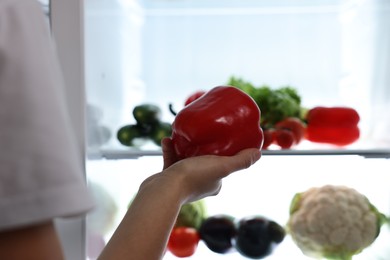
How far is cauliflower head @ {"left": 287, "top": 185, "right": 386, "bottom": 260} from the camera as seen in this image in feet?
4.39

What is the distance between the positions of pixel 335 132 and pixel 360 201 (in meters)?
0.20

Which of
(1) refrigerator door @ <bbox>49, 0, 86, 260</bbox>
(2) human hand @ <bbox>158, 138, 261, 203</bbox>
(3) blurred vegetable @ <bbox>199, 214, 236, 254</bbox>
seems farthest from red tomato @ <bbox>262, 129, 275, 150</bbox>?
(1) refrigerator door @ <bbox>49, 0, 86, 260</bbox>

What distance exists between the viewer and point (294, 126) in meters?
1.36

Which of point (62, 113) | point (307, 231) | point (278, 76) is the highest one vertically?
point (62, 113)

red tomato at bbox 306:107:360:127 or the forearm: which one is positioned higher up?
the forearm

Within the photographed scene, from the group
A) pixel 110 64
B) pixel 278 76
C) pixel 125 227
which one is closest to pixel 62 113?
pixel 125 227

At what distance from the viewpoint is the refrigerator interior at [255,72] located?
1402mm

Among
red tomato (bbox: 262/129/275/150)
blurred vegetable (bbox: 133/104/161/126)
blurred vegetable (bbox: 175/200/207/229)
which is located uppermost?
blurred vegetable (bbox: 133/104/161/126)

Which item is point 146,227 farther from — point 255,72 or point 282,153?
point 255,72

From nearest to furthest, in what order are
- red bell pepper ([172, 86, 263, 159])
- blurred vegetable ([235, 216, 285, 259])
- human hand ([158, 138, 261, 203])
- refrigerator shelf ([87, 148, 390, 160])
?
human hand ([158, 138, 261, 203])
red bell pepper ([172, 86, 263, 159])
refrigerator shelf ([87, 148, 390, 160])
blurred vegetable ([235, 216, 285, 259])

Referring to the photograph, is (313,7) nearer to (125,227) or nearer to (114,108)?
(114,108)

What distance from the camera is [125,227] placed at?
66 cm

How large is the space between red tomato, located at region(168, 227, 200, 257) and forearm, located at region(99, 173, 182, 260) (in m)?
0.69

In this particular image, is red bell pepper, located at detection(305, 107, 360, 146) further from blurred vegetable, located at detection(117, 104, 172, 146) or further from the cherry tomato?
blurred vegetable, located at detection(117, 104, 172, 146)
